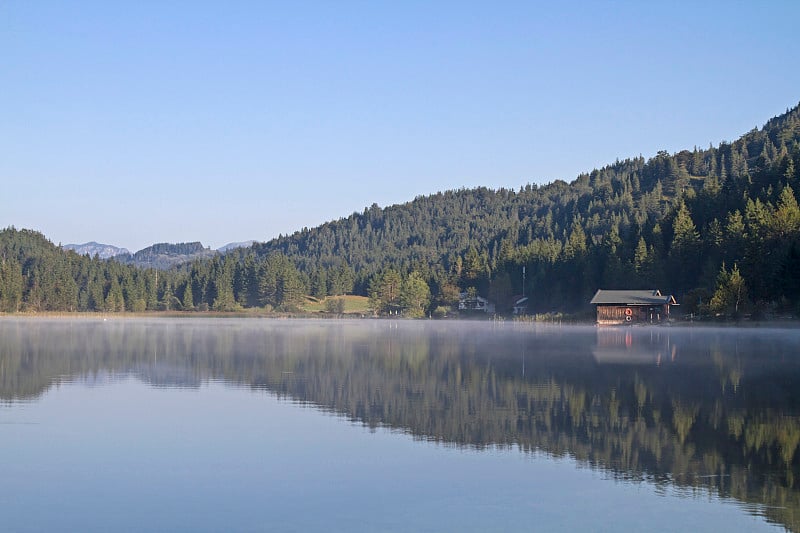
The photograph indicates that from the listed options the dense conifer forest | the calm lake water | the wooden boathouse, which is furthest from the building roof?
the calm lake water

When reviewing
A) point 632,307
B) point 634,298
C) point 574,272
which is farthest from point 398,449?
point 574,272

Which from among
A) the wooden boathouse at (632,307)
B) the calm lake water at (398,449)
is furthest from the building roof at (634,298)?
the calm lake water at (398,449)

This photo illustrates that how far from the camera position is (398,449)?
1733cm

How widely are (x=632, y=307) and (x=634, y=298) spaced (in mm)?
1273

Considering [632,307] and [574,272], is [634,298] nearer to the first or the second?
[632,307]

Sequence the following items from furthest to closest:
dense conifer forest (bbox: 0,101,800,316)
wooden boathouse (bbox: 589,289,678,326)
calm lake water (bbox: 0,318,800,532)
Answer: wooden boathouse (bbox: 589,289,678,326) → dense conifer forest (bbox: 0,101,800,316) → calm lake water (bbox: 0,318,800,532)

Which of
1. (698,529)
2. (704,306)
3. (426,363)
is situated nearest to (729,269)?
(704,306)

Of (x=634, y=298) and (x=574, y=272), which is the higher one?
(x=574, y=272)

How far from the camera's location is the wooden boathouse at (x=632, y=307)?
96.0m

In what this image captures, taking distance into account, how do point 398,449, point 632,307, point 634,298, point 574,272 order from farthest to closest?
1. point 574,272
2. point 632,307
3. point 634,298
4. point 398,449

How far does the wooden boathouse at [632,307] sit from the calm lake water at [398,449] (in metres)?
62.9

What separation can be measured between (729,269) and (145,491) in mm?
80157

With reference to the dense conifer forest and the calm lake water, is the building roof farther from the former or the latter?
the calm lake water

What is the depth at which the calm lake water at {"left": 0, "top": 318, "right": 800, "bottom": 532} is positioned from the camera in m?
12.5
